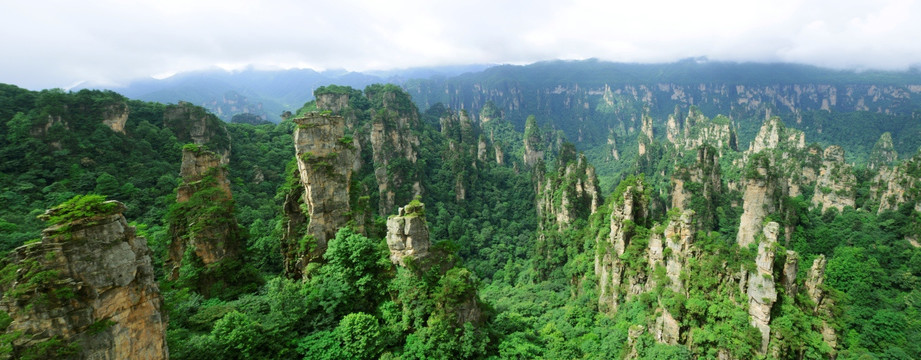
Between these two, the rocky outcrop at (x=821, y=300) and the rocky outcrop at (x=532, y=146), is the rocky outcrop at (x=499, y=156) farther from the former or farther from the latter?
the rocky outcrop at (x=821, y=300)

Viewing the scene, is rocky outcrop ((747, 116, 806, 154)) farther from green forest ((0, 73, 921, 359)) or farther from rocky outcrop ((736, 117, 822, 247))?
green forest ((0, 73, 921, 359))

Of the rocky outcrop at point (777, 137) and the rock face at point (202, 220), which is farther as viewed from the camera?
the rocky outcrop at point (777, 137)

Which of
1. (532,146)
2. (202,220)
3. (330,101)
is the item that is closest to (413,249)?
(202,220)

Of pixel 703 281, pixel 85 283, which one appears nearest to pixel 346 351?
pixel 85 283

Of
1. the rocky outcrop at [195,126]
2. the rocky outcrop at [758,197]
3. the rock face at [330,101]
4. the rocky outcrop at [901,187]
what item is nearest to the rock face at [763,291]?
the rocky outcrop at [758,197]

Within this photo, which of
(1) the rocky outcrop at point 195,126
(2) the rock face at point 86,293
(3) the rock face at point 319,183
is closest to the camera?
(2) the rock face at point 86,293

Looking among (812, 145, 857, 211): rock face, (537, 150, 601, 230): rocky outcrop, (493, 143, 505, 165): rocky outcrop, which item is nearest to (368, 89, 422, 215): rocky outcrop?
(537, 150, 601, 230): rocky outcrop
